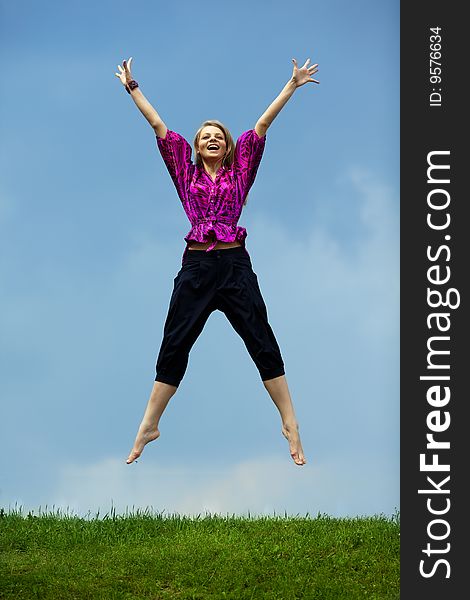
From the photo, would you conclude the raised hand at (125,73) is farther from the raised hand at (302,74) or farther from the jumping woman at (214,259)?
the raised hand at (302,74)

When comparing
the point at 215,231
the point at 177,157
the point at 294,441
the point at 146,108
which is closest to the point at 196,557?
the point at 294,441

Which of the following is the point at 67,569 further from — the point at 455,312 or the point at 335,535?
the point at 455,312

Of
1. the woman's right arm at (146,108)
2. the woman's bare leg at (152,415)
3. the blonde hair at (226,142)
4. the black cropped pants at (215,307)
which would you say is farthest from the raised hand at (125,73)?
the woman's bare leg at (152,415)

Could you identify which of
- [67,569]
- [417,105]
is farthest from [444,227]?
[67,569]

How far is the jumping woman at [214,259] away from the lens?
6328 millimetres

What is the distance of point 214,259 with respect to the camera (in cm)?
635

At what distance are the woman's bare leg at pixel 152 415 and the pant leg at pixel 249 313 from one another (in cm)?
62

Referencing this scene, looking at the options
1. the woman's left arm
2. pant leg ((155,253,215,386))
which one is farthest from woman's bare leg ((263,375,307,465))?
the woman's left arm

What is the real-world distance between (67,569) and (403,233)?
407 cm

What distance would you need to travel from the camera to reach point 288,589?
292 inches

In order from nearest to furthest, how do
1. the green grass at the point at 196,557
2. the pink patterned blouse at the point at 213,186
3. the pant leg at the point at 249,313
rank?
the pant leg at the point at 249,313 → the pink patterned blouse at the point at 213,186 → the green grass at the point at 196,557

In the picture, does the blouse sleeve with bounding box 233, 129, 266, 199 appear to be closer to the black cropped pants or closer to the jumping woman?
the jumping woman

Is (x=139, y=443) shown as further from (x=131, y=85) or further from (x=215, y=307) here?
(x=131, y=85)

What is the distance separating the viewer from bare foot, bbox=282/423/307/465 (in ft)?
21.1
